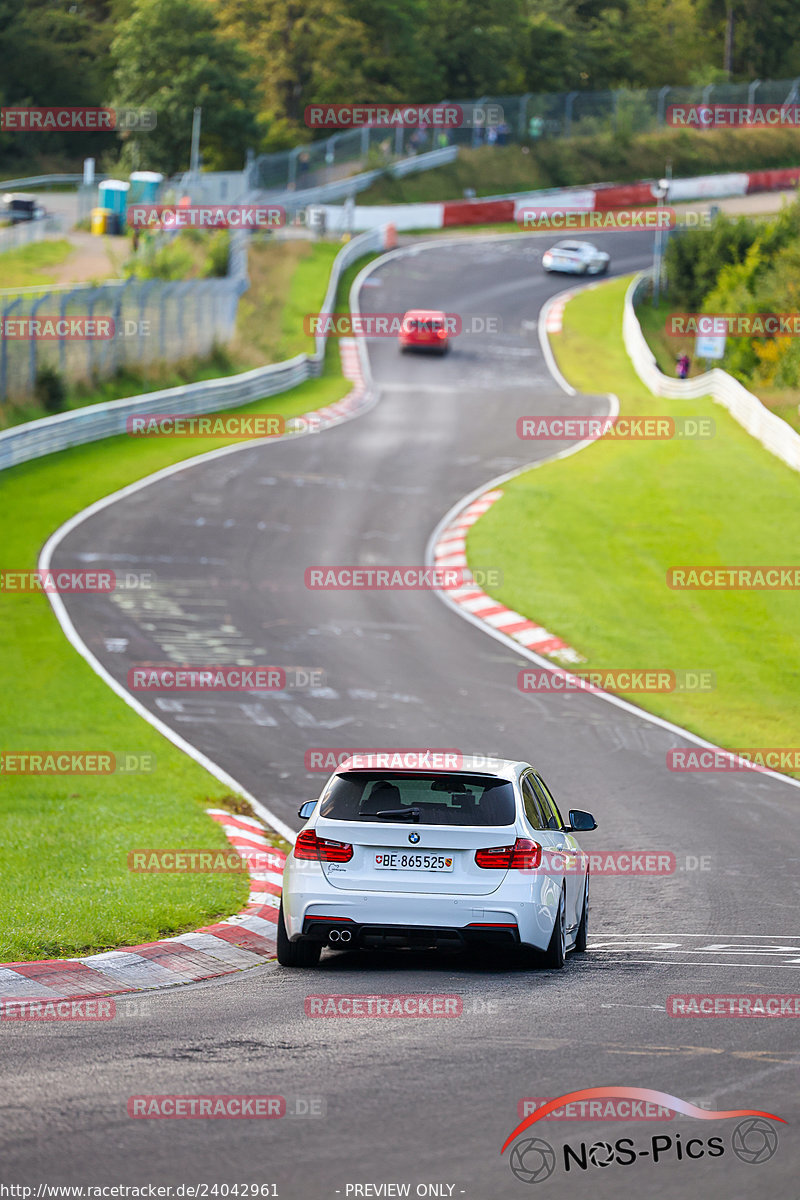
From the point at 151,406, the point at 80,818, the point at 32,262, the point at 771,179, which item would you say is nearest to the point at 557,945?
the point at 80,818

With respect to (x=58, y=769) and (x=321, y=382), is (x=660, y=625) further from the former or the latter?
(x=321, y=382)

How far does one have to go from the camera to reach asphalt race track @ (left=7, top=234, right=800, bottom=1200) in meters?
5.69

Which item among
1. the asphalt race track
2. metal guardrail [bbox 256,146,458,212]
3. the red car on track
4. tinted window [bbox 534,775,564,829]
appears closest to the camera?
the asphalt race track

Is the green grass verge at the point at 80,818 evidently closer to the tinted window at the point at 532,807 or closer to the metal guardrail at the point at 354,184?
the tinted window at the point at 532,807

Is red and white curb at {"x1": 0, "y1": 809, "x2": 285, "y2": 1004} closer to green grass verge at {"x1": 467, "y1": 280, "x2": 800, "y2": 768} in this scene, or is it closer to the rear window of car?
the rear window of car

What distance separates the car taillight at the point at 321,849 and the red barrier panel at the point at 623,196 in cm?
7356

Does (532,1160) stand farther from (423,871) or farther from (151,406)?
(151,406)

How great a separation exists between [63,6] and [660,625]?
9412 cm

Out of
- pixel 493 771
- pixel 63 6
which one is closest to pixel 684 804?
pixel 493 771

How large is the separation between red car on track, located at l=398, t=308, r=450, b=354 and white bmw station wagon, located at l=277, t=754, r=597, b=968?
41642mm

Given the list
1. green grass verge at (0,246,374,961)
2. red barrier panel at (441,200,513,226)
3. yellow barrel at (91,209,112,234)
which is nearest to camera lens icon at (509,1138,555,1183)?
green grass verge at (0,246,374,961)

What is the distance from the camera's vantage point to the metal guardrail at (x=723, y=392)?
36125 millimetres

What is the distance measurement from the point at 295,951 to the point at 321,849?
0.79m

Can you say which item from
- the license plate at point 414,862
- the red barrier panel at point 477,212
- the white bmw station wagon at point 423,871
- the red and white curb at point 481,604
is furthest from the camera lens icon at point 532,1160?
the red barrier panel at point 477,212
